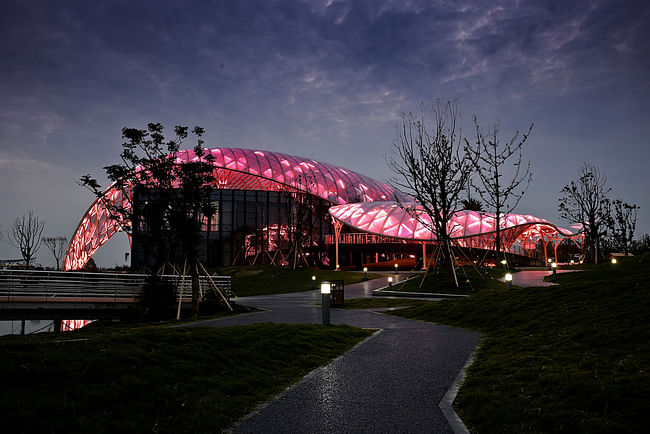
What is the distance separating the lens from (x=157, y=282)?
17953mm

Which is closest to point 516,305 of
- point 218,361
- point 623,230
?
point 218,361

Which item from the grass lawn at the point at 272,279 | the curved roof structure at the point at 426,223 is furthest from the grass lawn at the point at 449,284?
the curved roof structure at the point at 426,223

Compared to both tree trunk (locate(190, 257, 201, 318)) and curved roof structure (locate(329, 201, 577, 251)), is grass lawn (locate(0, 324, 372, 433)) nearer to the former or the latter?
tree trunk (locate(190, 257, 201, 318))

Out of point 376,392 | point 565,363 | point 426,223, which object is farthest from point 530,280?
point 426,223

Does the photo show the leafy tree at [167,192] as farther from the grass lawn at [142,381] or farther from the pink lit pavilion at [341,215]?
the pink lit pavilion at [341,215]

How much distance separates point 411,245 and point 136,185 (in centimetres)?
3841

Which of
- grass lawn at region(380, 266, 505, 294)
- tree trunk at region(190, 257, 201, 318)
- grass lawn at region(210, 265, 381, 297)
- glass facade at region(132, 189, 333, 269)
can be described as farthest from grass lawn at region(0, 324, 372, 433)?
glass facade at region(132, 189, 333, 269)

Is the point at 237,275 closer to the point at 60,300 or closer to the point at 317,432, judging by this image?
the point at 60,300

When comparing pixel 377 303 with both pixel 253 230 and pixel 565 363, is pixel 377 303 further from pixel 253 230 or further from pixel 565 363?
pixel 253 230

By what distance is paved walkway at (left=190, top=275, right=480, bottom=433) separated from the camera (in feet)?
15.5

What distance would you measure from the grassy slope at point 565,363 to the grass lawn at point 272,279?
68.5ft

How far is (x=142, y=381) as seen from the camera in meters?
5.43

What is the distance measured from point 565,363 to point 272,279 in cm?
3046

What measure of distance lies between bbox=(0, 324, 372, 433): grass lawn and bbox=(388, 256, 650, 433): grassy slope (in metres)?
2.89
